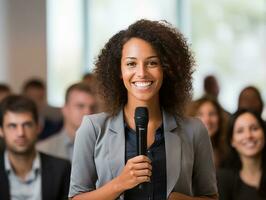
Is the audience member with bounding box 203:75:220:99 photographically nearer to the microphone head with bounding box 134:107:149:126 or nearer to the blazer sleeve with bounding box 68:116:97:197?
the blazer sleeve with bounding box 68:116:97:197

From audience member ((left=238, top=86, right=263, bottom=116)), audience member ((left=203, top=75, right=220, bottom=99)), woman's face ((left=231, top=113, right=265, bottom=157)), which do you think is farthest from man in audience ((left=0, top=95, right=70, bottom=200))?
audience member ((left=203, top=75, right=220, bottom=99))

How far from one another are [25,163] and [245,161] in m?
1.44

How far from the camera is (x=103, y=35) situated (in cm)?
1116

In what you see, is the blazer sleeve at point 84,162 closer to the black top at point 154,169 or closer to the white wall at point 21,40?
the black top at point 154,169

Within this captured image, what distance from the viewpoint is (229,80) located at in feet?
38.4

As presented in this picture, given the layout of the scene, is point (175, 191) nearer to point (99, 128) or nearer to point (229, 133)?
point (99, 128)

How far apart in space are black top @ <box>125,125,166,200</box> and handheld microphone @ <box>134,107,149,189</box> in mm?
175

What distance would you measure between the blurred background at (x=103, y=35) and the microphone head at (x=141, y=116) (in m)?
7.52

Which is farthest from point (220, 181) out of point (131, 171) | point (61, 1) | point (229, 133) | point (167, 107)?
point (61, 1)

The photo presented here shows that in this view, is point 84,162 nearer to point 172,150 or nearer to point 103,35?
point 172,150

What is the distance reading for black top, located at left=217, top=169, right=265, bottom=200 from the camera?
4.41 m

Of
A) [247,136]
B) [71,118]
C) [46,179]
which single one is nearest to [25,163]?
[46,179]

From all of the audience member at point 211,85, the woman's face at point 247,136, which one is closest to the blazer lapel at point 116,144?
the woman's face at point 247,136

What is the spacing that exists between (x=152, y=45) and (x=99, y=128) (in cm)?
36
